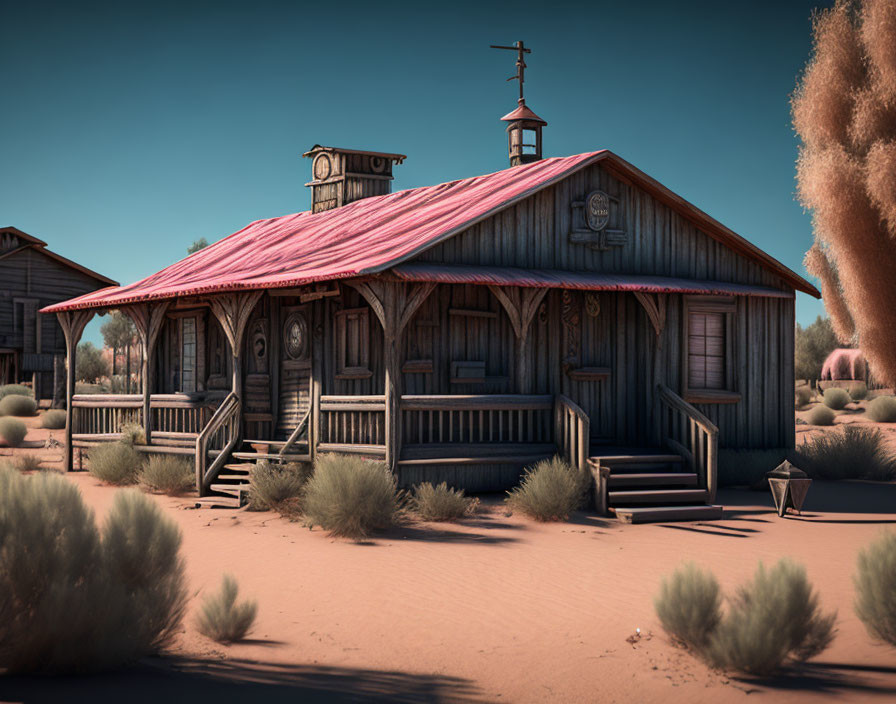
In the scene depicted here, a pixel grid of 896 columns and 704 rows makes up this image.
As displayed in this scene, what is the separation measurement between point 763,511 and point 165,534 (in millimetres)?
9406

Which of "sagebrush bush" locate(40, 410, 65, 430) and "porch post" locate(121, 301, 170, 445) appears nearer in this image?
"porch post" locate(121, 301, 170, 445)

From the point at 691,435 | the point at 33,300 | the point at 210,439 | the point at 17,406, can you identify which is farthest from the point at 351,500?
the point at 33,300

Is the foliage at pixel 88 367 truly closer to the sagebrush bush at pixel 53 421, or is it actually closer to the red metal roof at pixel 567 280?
the sagebrush bush at pixel 53 421

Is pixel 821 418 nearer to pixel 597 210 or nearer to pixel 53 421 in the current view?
pixel 597 210

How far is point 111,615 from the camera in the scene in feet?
18.4

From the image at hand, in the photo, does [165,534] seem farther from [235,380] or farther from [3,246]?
[3,246]

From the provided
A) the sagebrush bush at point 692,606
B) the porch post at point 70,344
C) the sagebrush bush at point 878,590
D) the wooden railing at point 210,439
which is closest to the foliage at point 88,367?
the porch post at point 70,344

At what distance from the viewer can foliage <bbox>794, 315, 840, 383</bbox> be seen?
50031 millimetres

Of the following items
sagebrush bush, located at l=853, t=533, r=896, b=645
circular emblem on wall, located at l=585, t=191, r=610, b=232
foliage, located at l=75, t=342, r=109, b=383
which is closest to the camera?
sagebrush bush, located at l=853, t=533, r=896, b=645

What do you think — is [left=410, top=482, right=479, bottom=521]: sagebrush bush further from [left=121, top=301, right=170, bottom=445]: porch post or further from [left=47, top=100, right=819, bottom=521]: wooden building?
[left=121, top=301, right=170, bottom=445]: porch post

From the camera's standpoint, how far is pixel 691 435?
14453 millimetres

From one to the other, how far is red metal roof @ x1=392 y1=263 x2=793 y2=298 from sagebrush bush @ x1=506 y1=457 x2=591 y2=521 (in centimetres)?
253

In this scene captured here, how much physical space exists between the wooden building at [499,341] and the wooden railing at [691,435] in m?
0.04

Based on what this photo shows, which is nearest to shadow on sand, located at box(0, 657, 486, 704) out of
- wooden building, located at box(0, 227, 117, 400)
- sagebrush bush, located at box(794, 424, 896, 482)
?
sagebrush bush, located at box(794, 424, 896, 482)
